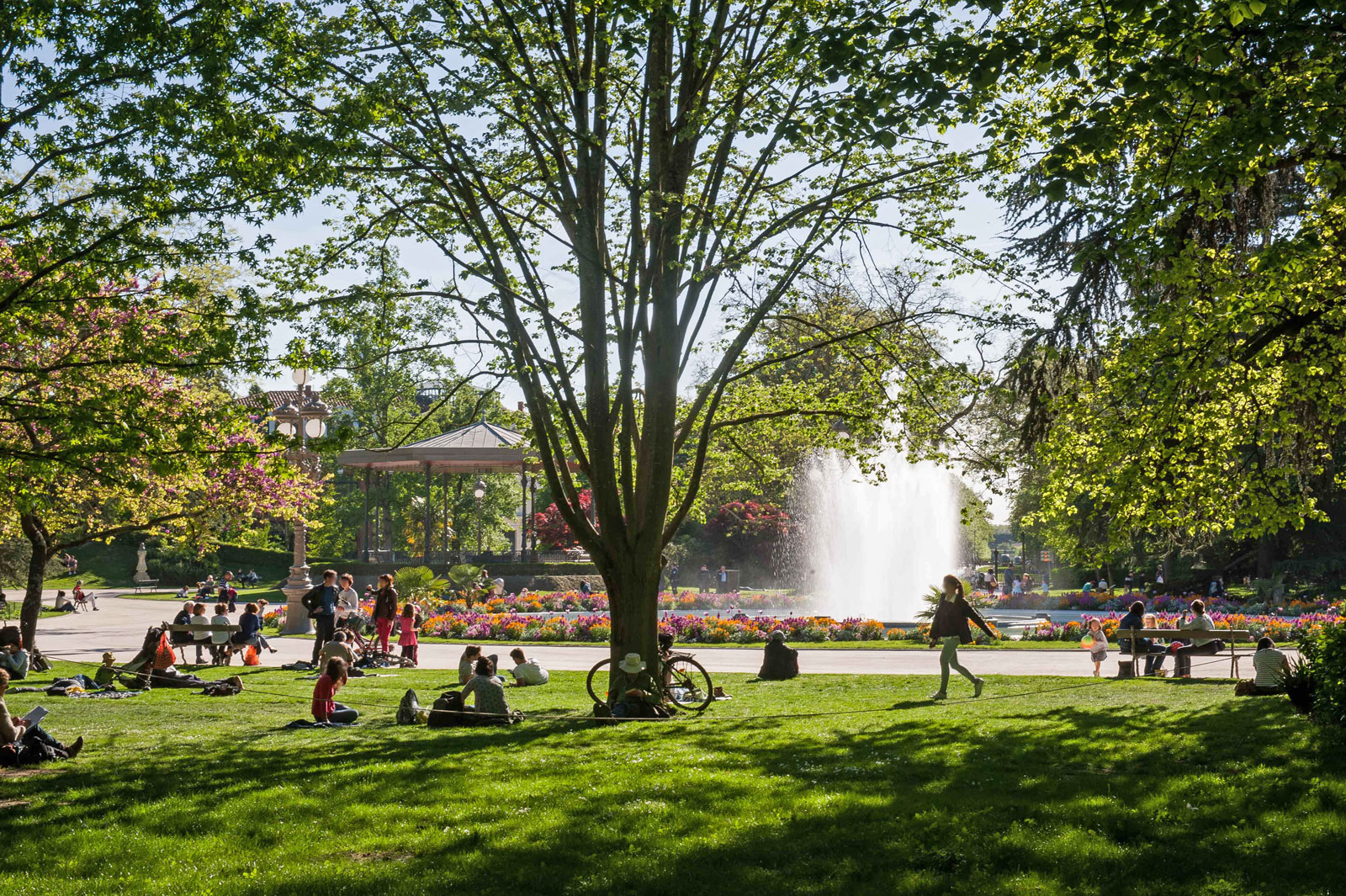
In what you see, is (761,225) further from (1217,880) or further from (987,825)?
(1217,880)

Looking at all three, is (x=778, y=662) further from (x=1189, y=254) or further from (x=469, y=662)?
(x=1189, y=254)

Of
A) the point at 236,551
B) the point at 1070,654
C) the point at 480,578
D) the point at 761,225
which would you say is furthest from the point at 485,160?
the point at 236,551

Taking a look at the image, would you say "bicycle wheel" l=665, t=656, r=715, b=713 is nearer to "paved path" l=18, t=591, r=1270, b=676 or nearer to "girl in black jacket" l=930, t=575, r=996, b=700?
"girl in black jacket" l=930, t=575, r=996, b=700

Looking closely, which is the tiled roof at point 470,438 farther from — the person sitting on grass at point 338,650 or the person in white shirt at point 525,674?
the person in white shirt at point 525,674

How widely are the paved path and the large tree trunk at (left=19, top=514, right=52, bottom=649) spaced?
1575mm

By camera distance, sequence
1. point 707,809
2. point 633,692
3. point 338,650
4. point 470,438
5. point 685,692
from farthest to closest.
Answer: point 470,438 → point 338,650 → point 685,692 → point 633,692 → point 707,809

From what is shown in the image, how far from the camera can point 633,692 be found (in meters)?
12.7

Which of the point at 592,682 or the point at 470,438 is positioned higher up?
the point at 470,438

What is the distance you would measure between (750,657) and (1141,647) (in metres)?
6.89

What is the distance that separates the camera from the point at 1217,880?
5559mm

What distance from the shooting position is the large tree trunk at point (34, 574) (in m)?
18.8

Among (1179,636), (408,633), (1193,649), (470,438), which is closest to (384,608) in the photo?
(408,633)

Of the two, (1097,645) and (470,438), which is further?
(470,438)

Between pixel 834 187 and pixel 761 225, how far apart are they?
101 cm
